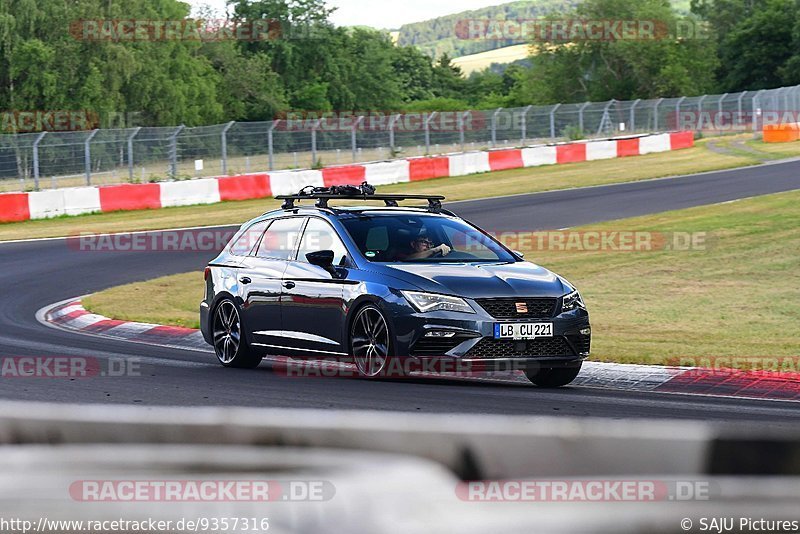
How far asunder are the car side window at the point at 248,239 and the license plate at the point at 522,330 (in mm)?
3238

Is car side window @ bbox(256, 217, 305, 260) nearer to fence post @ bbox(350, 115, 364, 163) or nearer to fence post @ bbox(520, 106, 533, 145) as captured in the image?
fence post @ bbox(350, 115, 364, 163)

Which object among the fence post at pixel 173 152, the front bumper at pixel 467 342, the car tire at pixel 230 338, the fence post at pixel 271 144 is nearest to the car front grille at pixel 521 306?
the front bumper at pixel 467 342

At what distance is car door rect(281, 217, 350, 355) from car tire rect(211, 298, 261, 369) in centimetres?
70

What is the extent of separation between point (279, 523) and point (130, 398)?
574cm

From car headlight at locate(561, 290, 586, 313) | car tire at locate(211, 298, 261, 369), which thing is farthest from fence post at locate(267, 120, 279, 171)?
car headlight at locate(561, 290, 586, 313)

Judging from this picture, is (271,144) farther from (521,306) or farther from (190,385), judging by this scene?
(521,306)

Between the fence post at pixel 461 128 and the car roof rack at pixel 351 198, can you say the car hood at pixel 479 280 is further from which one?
the fence post at pixel 461 128

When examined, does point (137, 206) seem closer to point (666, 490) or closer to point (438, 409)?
point (438, 409)

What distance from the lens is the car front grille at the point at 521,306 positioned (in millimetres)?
9867

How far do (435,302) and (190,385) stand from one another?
2099mm

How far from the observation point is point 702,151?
4775cm

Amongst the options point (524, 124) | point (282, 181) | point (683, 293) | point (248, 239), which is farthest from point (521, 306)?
point (524, 124)

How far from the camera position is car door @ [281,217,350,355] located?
1070 centimetres

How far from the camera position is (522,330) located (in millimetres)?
9883
